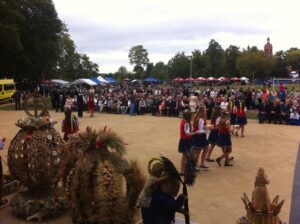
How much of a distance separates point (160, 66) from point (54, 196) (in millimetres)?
100330

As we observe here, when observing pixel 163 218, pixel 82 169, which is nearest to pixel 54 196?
pixel 82 169

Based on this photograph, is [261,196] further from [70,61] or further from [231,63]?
[70,61]

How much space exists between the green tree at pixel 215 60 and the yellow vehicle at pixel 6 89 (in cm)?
4426

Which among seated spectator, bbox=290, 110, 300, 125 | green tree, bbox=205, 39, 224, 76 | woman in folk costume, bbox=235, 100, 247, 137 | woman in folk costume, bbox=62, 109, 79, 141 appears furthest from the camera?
green tree, bbox=205, 39, 224, 76

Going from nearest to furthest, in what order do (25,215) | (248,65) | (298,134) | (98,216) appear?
1. (98,216)
2. (25,215)
3. (298,134)
4. (248,65)

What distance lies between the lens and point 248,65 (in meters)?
62.1

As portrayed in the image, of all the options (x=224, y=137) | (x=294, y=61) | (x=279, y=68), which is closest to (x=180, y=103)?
(x=224, y=137)

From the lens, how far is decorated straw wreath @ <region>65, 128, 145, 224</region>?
514 cm

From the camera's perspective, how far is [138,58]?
10344 centimetres

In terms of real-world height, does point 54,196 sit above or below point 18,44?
below

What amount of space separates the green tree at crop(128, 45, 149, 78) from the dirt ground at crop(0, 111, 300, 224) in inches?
3326

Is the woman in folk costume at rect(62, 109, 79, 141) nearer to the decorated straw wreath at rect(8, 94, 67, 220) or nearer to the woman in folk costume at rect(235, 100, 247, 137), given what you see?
the decorated straw wreath at rect(8, 94, 67, 220)

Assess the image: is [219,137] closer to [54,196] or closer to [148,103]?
[54,196]

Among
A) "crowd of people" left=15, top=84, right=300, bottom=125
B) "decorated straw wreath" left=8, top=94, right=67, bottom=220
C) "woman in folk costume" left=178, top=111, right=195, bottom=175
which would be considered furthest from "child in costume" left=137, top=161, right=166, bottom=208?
"crowd of people" left=15, top=84, right=300, bottom=125
